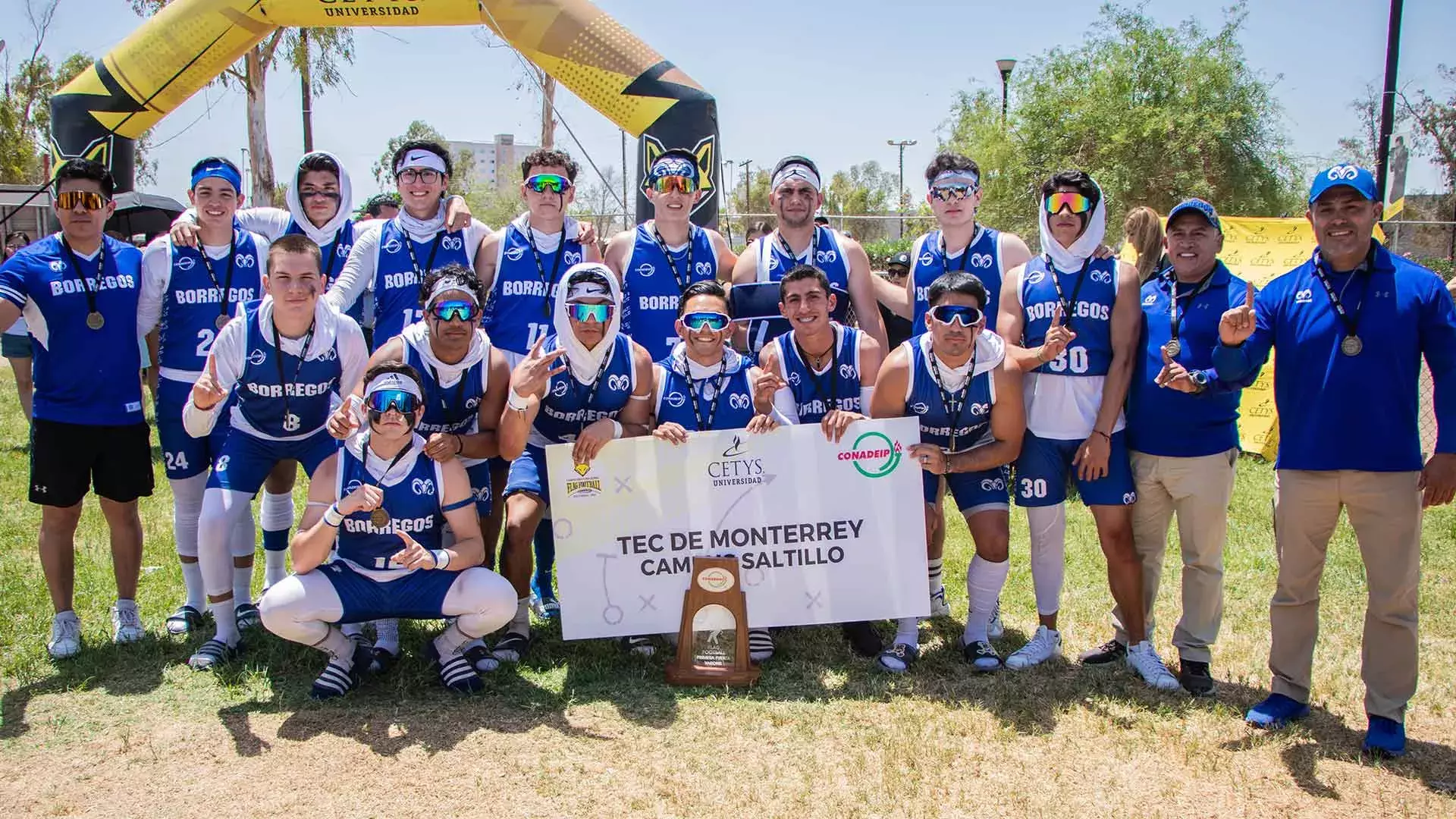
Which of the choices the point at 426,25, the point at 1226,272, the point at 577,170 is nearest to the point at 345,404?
the point at 577,170

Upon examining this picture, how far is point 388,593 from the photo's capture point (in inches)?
182

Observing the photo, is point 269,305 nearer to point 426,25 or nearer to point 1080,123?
point 426,25

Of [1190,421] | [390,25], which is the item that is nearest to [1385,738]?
[1190,421]

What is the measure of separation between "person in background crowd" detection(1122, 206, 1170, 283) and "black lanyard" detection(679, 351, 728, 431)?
226 centimetres

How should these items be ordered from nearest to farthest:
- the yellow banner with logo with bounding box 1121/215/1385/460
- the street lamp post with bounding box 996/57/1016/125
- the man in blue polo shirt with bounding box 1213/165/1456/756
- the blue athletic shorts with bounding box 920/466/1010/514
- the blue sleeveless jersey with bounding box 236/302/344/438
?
the man in blue polo shirt with bounding box 1213/165/1456/756 → the blue sleeveless jersey with bounding box 236/302/344/438 → the blue athletic shorts with bounding box 920/466/1010/514 → the yellow banner with logo with bounding box 1121/215/1385/460 → the street lamp post with bounding box 996/57/1016/125

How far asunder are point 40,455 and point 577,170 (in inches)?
129

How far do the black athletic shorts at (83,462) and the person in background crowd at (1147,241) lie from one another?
212 inches

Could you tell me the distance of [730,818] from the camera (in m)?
3.62

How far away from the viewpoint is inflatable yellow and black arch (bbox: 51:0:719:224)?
9523mm

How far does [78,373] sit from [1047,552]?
5.08m

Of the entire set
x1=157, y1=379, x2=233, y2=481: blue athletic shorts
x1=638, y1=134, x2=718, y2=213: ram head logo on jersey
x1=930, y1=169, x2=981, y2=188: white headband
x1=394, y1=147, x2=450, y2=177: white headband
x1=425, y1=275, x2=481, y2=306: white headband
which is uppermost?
x1=638, y1=134, x2=718, y2=213: ram head logo on jersey

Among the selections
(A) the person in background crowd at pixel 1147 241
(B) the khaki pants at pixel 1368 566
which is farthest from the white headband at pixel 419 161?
(B) the khaki pants at pixel 1368 566

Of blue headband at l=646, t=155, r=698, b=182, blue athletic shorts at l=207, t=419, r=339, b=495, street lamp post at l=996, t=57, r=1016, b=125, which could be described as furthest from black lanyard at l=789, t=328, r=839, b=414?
street lamp post at l=996, t=57, r=1016, b=125

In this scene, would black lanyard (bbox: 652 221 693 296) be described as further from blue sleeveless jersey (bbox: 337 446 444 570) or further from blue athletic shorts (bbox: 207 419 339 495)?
blue athletic shorts (bbox: 207 419 339 495)
